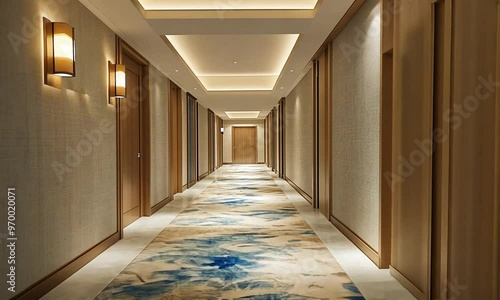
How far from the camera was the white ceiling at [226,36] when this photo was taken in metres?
5.30

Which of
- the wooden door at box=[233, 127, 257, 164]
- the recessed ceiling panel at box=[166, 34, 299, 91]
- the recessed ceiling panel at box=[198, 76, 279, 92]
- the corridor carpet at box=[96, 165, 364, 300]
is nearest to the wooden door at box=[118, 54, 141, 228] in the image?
the corridor carpet at box=[96, 165, 364, 300]

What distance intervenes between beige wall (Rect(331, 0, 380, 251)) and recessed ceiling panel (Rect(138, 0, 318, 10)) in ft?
2.48

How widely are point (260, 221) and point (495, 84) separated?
Result: 16.6ft

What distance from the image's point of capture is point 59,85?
13.3 feet

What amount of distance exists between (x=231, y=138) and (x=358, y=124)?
2282 cm

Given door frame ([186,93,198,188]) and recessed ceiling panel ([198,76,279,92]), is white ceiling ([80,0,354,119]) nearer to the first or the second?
recessed ceiling panel ([198,76,279,92])

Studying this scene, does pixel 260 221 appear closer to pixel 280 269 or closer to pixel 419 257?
pixel 280 269

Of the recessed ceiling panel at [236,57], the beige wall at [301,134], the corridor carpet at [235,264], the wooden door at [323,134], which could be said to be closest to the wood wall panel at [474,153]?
the corridor carpet at [235,264]

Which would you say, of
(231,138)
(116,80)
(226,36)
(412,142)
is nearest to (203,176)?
(226,36)

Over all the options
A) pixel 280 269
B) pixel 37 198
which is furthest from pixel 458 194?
pixel 37 198

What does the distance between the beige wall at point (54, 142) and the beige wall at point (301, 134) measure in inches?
189

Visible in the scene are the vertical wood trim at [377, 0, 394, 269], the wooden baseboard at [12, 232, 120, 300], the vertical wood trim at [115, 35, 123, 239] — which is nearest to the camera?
the wooden baseboard at [12, 232, 120, 300]

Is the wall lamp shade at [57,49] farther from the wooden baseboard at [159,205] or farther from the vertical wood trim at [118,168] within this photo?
the wooden baseboard at [159,205]

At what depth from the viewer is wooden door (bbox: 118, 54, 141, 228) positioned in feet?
21.9
